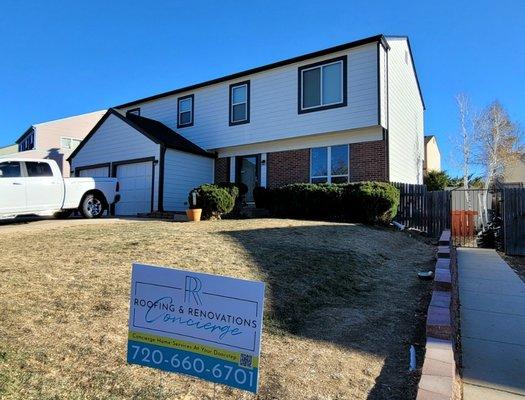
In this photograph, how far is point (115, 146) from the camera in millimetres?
18984

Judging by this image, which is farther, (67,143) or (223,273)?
(67,143)

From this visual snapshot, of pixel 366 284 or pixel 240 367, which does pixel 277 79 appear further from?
pixel 240 367

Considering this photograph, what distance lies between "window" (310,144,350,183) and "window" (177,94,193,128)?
6793 millimetres

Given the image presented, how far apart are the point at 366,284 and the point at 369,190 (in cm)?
677

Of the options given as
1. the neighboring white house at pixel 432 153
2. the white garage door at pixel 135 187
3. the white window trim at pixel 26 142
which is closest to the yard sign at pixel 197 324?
the white garage door at pixel 135 187

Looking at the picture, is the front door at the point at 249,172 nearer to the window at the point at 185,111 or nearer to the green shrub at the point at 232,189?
the green shrub at the point at 232,189

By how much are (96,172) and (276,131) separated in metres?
9.43

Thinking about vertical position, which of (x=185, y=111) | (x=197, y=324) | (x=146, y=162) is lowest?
(x=197, y=324)

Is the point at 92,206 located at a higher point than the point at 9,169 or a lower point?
lower

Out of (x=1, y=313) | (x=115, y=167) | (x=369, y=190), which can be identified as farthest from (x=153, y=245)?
(x=115, y=167)

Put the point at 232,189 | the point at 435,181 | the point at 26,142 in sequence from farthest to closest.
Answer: the point at 26,142
the point at 435,181
the point at 232,189

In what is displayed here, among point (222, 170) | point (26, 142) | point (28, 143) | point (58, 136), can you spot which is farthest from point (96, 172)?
→ point (26, 142)

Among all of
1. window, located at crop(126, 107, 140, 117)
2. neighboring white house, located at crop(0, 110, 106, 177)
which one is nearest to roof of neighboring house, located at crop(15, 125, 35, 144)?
neighboring white house, located at crop(0, 110, 106, 177)

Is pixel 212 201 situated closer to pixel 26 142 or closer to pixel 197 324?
pixel 197 324
